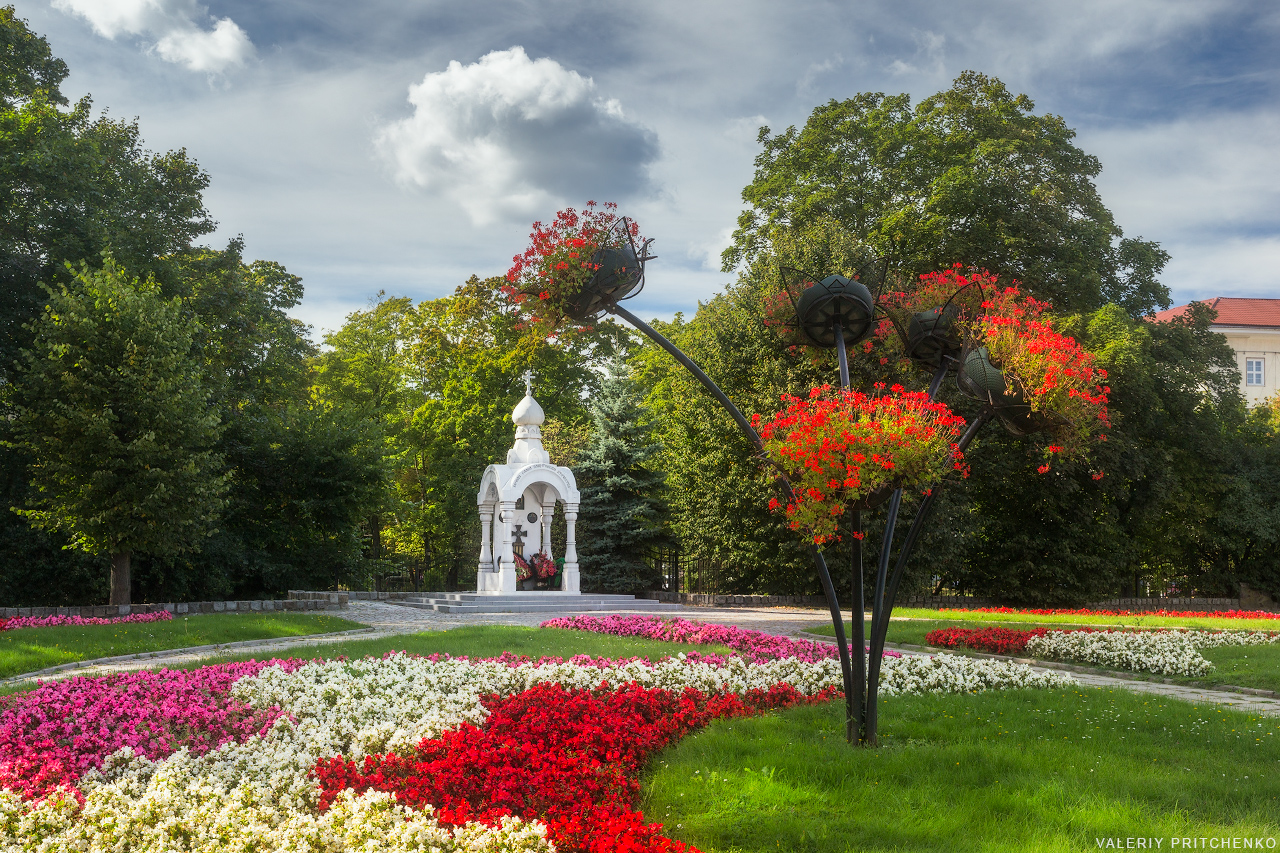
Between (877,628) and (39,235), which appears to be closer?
(877,628)

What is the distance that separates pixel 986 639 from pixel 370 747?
9.32 m

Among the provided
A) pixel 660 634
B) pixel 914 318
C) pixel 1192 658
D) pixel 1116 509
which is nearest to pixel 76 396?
pixel 660 634

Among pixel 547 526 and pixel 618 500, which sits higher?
pixel 618 500

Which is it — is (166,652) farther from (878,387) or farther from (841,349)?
(878,387)

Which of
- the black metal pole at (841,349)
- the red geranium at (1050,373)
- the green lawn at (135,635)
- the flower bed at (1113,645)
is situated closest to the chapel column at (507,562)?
the green lawn at (135,635)

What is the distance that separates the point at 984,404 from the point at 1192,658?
663 cm

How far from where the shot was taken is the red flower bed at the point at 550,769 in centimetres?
391

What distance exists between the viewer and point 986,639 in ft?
39.1

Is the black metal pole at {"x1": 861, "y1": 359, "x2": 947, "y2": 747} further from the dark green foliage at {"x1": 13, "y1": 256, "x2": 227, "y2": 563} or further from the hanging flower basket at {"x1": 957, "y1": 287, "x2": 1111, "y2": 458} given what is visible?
the dark green foliage at {"x1": 13, "y1": 256, "x2": 227, "y2": 563}

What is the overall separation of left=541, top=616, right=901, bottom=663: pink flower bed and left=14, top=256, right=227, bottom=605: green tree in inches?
271

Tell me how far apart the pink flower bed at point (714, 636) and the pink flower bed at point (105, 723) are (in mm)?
Answer: 5254

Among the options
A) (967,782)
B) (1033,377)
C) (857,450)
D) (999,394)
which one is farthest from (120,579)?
(1033,377)

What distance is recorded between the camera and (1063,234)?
23.4 m

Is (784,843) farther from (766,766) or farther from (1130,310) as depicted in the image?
(1130,310)
